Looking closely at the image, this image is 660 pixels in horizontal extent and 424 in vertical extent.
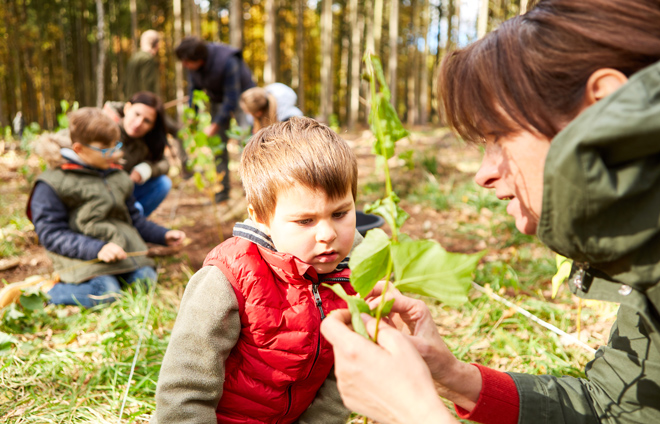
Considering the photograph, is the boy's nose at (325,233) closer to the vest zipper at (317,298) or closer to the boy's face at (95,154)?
the vest zipper at (317,298)

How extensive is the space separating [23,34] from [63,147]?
69.9 ft

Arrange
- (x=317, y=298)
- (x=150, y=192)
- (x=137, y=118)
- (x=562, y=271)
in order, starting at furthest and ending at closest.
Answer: (x=150, y=192) → (x=137, y=118) → (x=562, y=271) → (x=317, y=298)

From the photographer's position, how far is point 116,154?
10.3 ft

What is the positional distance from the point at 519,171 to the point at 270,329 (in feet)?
2.71

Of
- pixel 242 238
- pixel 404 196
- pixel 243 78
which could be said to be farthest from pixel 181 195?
pixel 242 238

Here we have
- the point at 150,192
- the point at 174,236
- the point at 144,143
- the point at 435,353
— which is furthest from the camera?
the point at 150,192

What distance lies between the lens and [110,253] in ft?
9.64

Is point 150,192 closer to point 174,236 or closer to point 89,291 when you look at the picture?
point 174,236

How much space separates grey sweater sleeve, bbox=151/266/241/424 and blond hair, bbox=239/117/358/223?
11.2 inches

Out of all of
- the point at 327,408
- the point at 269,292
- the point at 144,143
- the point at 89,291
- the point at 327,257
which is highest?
the point at 327,257

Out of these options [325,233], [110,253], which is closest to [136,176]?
[110,253]

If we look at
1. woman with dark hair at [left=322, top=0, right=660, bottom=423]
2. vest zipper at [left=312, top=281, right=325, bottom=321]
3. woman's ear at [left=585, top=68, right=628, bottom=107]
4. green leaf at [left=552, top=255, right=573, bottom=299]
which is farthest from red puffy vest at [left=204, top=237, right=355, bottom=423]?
green leaf at [left=552, top=255, right=573, bottom=299]

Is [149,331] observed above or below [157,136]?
below

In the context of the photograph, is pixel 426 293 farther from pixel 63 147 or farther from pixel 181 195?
pixel 181 195
